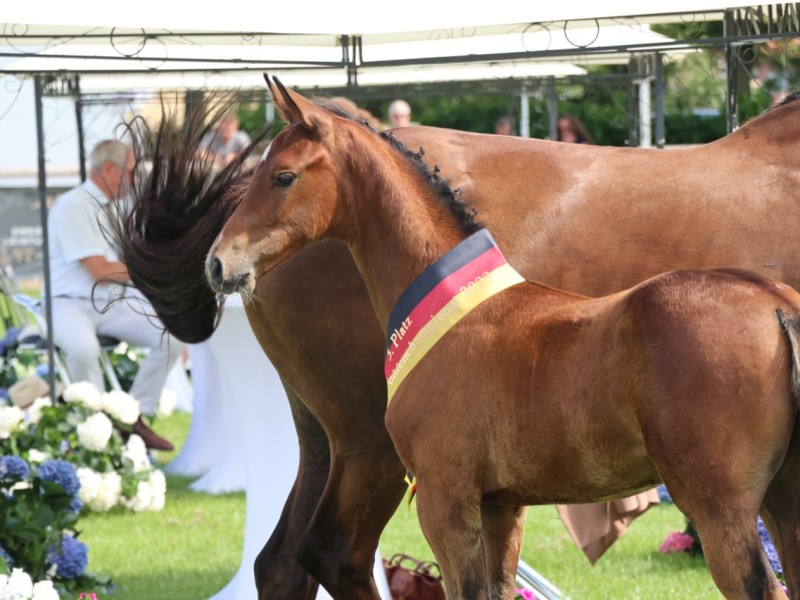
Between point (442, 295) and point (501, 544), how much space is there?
0.67m

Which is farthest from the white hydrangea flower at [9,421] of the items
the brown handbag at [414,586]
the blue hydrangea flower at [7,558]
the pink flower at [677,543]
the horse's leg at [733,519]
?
the horse's leg at [733,519]

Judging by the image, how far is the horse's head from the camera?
3141mm

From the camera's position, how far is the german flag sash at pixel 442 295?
3049 mm

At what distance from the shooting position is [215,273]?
313 cm

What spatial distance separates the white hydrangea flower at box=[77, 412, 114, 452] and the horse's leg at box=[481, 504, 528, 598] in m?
4.09

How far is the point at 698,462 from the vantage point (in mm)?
2533

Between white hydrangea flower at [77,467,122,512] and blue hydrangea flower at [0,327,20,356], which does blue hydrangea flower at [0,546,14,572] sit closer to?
white hydrangea flower at [77,467,122,512]

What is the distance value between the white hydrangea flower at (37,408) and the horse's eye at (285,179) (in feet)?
14.0

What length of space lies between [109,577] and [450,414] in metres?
3.18

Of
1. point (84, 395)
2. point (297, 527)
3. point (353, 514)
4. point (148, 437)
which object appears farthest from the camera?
point (148, 437)

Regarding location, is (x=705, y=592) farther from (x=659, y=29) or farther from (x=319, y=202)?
(x=659, y=29)

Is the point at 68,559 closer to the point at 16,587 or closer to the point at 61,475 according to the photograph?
the point at 61,475

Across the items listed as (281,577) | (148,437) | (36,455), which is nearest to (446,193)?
(281,577)

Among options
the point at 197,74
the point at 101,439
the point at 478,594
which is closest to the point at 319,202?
the point at 478,594
